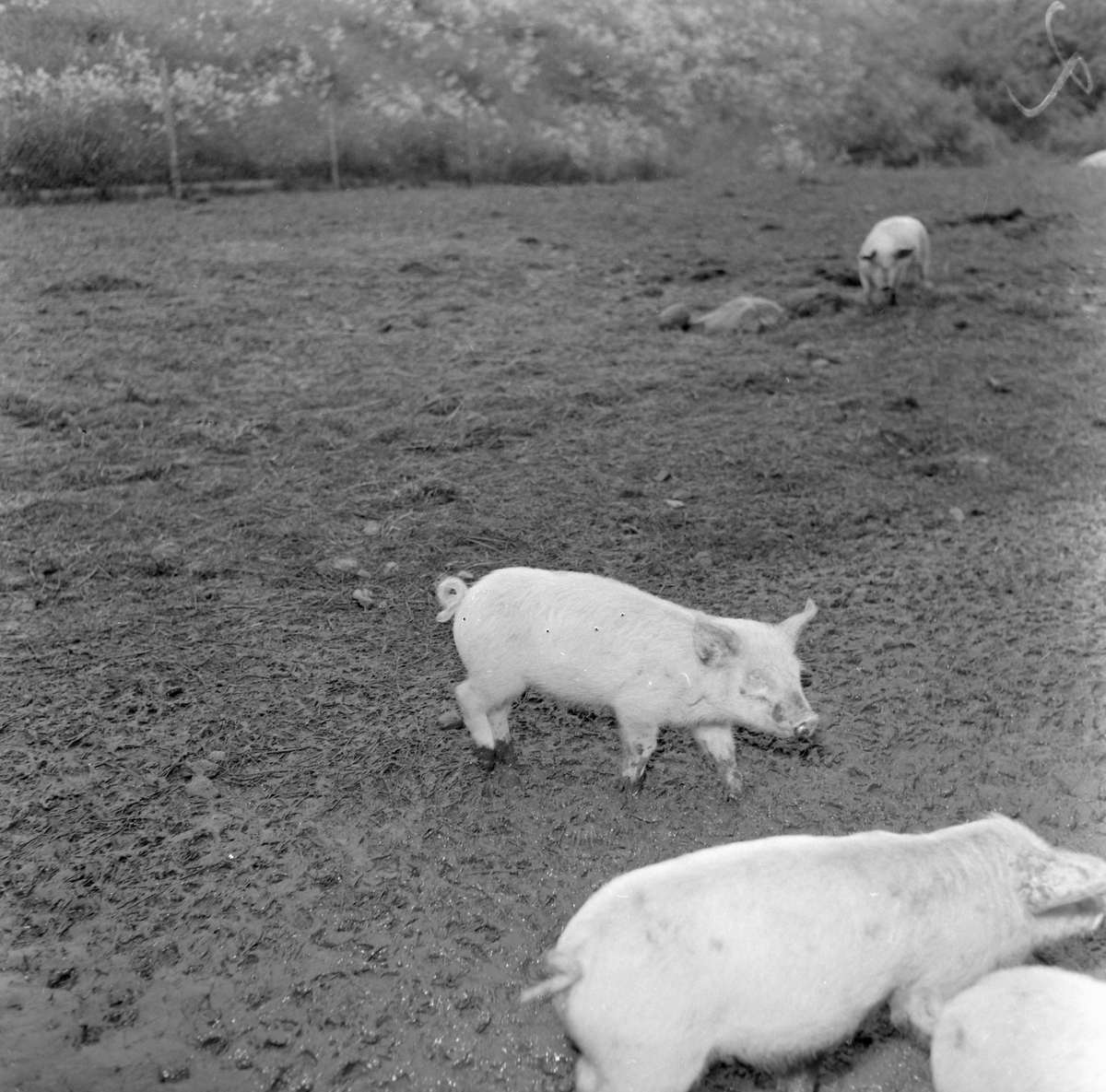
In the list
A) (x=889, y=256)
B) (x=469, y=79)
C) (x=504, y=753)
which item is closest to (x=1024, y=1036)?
(x=504, y=753)

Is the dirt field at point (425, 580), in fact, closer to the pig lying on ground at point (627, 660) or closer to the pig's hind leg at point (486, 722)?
the pig's hind leg at point (486, 722)

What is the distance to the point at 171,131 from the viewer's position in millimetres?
4012

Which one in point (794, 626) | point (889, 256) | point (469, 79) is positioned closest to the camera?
point (794, 626)

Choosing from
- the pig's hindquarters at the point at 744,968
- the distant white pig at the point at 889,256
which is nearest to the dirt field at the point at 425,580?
the pig's hindquarters at the point at 744,968

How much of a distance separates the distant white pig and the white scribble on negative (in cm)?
96

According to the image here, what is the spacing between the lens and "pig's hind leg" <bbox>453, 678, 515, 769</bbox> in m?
2.42

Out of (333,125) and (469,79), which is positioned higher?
(469,79)

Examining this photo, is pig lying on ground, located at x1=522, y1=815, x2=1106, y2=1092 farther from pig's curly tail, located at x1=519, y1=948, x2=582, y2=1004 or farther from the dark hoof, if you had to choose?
the dark hoof

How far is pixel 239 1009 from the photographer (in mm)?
1876

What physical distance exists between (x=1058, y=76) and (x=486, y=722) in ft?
15.2

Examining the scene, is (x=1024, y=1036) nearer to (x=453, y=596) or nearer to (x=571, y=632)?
(x=571, y=632)

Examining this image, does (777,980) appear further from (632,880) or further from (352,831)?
(352,831)

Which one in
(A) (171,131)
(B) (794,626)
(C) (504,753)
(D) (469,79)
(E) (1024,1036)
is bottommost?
(C) (504,753)

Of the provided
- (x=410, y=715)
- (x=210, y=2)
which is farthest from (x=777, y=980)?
(x=210, y=2)
